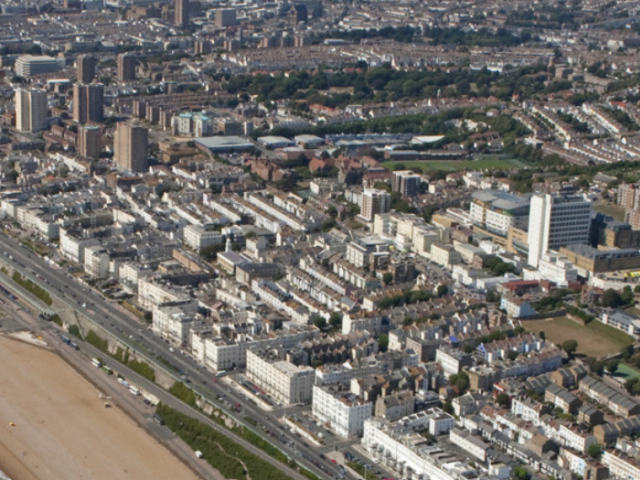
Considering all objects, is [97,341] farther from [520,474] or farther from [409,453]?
[520,474]

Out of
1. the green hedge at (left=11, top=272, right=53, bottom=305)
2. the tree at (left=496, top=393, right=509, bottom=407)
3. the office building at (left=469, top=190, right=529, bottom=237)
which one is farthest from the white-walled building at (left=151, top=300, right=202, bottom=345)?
the office building at (left=469, top=190, right=529, bottom=237)

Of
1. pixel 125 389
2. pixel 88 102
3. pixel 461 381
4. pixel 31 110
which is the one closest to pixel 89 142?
pixel 31 110

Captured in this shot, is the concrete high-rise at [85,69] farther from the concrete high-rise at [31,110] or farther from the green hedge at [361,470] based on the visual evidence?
the green hedge at [361,470]

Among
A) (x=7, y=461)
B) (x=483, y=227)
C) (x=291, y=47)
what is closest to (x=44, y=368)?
(x=7, y=461)

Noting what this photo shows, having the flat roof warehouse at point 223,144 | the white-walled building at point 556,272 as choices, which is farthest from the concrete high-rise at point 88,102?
the white-walled building at point 556,272

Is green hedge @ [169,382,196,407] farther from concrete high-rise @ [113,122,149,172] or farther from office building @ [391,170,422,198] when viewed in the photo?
concrete high-rise @ [113,122,149,172]

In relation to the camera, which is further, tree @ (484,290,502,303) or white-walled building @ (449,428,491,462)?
tree @ (484,290,502,303)

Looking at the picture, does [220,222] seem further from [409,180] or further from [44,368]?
[44,368]
